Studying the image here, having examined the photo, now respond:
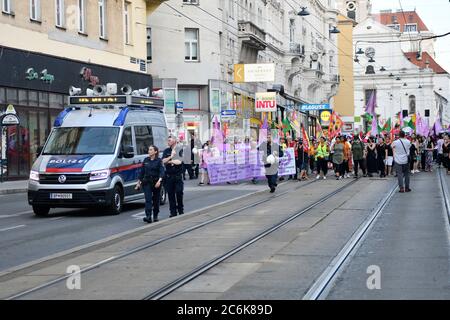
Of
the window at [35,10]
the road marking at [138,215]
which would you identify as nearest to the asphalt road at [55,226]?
the road marking at [138,215]

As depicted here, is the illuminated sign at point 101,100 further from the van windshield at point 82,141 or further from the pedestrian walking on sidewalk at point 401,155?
the pedestrian walking on sidewalk at point 401,155

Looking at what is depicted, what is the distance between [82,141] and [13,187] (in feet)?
32.0

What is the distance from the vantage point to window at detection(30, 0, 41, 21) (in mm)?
31094

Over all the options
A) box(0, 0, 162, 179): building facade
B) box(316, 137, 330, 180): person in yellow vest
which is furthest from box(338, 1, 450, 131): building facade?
→ box(316, 137, 330, 180): person in yellow vest

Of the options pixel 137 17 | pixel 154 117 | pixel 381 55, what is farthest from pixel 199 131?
pixel 381 55

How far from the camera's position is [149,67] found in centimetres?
4756

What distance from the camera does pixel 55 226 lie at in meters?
15.6

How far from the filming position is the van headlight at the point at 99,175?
55.5 feet

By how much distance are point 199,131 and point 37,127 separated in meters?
16.5

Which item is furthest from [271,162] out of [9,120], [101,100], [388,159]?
[9,120]

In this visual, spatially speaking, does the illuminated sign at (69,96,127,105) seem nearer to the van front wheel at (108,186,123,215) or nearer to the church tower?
the van front wheel at (108,186,123,215)

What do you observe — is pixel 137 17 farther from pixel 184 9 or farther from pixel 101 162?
pixel 101 162

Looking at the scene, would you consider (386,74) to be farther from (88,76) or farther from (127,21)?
(88,76)

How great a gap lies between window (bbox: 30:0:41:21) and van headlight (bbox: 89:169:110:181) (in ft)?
51.8
